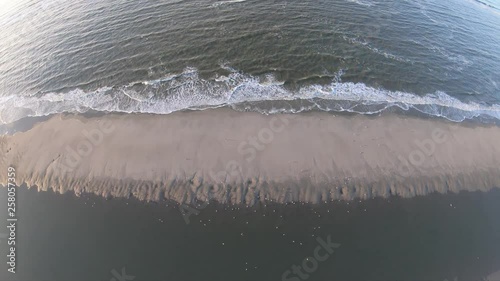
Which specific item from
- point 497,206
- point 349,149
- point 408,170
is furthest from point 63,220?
point 497,206

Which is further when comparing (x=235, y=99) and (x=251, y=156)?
(x=235, y=99)

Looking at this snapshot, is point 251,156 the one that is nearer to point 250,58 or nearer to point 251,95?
point 251,95

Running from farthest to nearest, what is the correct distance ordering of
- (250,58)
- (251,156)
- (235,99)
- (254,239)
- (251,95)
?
(250,58) < (251,95) < (235,99) < (251,156) < (254,239)

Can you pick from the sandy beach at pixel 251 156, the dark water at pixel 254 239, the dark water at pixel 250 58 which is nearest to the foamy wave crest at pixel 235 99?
the dark water at pixel 250 58

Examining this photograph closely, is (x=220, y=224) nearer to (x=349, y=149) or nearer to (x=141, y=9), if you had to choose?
(x=349, y=149)

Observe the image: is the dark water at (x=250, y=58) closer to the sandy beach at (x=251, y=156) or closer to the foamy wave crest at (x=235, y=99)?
the foamy wave crest at (x=235, y=99)

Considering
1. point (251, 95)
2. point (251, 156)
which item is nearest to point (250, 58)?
point (251, 95)

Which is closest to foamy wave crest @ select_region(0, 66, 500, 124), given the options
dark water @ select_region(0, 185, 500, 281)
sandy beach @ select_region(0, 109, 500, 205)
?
sandy beach @ select_region(0, 109, 500, 205)
